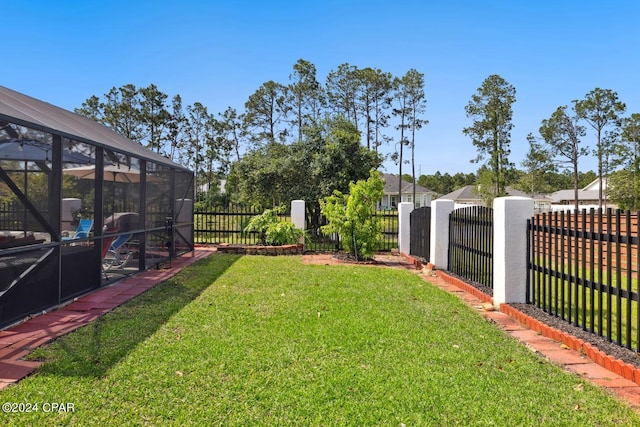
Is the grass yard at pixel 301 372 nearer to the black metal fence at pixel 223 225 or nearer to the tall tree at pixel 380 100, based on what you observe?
the black metal fence at pixel 223 225

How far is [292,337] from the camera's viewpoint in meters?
3.96

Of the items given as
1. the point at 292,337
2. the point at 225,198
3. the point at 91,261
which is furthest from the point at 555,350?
the point at 225,198

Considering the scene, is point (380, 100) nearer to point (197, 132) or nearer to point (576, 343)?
point (197, 132)

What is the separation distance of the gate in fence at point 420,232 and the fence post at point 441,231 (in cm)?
58

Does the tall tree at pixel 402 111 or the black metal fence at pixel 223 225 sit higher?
the tall tree at pixel 402 111

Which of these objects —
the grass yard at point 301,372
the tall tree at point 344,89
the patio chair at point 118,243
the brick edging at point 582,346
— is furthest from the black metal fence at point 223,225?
the tall tree at point 344,89

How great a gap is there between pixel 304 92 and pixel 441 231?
26037 millimetres

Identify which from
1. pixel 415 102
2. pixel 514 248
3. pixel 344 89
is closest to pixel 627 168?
pixel 415 102

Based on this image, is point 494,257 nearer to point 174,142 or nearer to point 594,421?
point 594,421

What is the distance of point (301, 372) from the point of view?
311cm

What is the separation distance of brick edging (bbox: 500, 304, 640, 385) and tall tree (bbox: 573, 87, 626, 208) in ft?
130

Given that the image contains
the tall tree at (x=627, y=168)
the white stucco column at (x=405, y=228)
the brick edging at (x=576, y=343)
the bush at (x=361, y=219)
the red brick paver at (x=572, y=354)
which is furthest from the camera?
the tall tree at (x=627, y=168)

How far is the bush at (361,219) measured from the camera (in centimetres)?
992

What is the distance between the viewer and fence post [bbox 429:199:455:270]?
26.9ft
